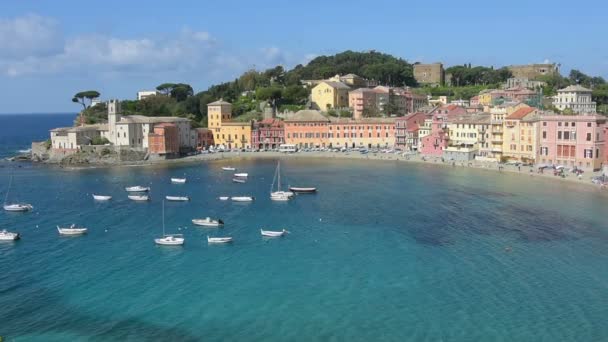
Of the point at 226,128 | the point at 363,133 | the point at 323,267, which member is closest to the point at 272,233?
the point at 323,267

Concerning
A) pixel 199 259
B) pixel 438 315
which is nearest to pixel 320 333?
pixel 438 315

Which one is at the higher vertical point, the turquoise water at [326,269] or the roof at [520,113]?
the roof at [520,113]

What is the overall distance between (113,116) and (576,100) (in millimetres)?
55051

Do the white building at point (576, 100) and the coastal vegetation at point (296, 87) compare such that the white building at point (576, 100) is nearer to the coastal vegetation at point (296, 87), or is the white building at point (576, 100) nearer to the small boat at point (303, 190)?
the coastal vegetation at point (296, 87)

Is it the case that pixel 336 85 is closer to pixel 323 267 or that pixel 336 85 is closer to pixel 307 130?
pixel 307 130

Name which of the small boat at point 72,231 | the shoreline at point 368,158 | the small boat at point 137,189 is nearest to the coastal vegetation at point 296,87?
the shoreline at point 368,158

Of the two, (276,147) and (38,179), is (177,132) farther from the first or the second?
(38,179)

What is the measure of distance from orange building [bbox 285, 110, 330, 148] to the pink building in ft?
89.0

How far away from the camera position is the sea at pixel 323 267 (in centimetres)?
2036

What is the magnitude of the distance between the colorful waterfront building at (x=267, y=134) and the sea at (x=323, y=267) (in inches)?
1167

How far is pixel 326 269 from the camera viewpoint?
86.2ft

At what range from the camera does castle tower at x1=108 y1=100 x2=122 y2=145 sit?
230 ft

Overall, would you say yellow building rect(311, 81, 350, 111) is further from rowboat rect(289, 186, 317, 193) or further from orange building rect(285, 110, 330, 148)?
rowboat rect(289, 186, 317, 193)

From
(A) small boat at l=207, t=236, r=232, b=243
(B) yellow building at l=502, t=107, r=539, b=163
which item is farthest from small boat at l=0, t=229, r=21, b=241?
(B) yellow building at l=502, t=107, r=539, b=163
